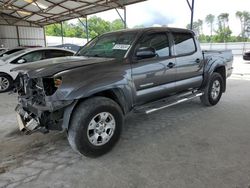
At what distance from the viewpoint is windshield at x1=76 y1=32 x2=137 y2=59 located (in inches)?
151

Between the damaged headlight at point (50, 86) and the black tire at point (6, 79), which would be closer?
the damaged headlight at point (50, 86)

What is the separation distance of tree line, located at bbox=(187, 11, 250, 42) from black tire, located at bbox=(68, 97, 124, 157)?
122 feet

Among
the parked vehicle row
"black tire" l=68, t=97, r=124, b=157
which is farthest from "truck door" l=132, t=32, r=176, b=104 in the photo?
the parked vehicle row

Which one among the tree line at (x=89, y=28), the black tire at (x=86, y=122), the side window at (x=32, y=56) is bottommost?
the black tire at (x=86, y=122)

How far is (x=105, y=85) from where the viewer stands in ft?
10.6

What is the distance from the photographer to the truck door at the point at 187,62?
457 cm

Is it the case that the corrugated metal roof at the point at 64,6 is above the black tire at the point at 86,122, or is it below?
above

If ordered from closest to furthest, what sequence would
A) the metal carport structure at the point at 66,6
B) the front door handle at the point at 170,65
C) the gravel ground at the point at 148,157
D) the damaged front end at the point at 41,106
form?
the gravel ground at the point at 148,157
the damaged front end at the point at 41,106
the front door handle at the point at 170,65
the metal carport structure at the point at 66,6

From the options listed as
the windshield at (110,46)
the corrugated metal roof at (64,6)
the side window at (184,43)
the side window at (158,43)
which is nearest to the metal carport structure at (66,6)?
the corrugated metal roof at (64,6)

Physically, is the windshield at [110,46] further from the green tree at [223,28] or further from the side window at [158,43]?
the green tree at [223,28]

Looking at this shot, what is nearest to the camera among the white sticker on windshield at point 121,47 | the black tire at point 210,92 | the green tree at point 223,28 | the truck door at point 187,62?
the white sticker on windshield at point 121,47

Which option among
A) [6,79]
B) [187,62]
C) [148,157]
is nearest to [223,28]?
[6,79]

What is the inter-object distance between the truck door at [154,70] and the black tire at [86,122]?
67cm

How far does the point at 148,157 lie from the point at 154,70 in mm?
1464
